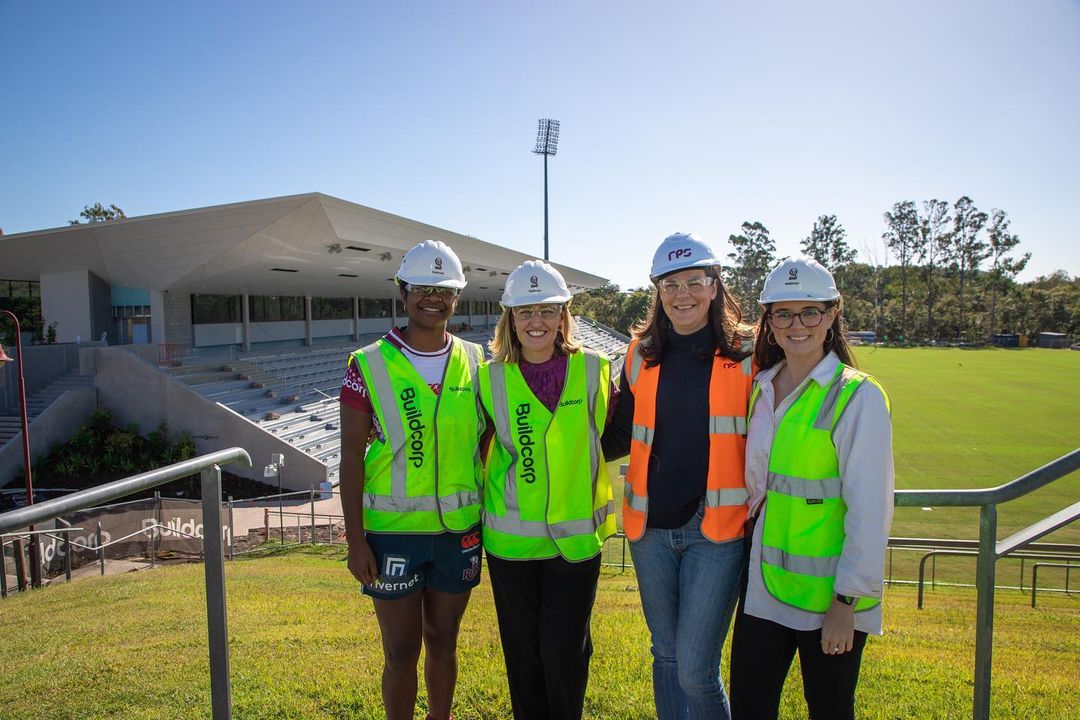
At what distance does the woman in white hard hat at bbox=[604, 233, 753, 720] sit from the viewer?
2.32 meters

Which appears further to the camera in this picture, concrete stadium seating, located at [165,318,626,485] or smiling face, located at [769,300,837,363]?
concrete stadium seating, located at [165,318,626,485]

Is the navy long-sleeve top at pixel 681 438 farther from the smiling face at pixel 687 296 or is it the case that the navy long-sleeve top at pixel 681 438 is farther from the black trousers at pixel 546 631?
the black trousers at pixel 546 631

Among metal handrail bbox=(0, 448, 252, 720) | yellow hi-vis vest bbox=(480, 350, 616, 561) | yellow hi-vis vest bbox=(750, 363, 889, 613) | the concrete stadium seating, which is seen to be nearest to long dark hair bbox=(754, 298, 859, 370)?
yellow hi-vis vest bbox=(750, 363, 889, 613)

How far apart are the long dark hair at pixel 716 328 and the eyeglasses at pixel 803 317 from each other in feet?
0.77

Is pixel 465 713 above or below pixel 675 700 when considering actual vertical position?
below

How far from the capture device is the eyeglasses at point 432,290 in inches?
106

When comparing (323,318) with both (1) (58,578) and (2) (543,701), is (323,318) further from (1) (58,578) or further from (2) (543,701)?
(2) (543,701)

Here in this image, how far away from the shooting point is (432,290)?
8.94ft

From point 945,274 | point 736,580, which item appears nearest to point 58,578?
point 736,580

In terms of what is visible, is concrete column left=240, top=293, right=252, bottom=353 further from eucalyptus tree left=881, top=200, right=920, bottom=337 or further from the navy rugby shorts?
eucalyptus tree left=881, top=200, right=920, bottom=337

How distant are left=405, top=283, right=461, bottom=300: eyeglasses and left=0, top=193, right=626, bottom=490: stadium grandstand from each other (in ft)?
49.4

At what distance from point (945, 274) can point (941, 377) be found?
5067 centimetres

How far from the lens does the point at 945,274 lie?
84.2 m

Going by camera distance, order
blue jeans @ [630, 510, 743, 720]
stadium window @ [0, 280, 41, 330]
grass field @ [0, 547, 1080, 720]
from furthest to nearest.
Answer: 1. stadium window @ [0, 280, 41, 330]
2. grass field @ [0, 547, 1080, 720]
3. blue jeans @ [630, 510, 743, 720]
